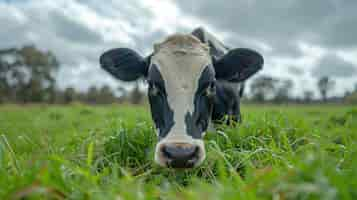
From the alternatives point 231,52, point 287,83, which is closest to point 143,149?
point 231,52

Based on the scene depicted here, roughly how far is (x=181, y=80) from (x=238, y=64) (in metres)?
1.19

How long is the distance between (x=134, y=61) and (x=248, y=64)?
1.44m

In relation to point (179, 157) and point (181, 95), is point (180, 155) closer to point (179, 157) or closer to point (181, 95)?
point (179, 157)

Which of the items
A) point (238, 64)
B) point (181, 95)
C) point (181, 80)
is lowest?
point (181, 95)

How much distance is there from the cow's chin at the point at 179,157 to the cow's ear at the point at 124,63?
5.20 ft

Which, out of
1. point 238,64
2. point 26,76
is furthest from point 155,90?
point 26,76

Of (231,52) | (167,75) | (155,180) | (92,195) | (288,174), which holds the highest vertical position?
(231,52)

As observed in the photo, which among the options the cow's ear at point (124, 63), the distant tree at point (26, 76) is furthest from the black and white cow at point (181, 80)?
the distant tree at point (26, 76)

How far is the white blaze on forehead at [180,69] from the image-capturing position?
10.0 feet

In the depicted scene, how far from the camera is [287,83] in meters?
91.0

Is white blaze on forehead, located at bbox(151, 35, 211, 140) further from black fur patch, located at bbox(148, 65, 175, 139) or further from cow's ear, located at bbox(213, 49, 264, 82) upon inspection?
cow's ear, located at bbox(213, 49, 264, 82)

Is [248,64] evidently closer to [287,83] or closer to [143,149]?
[143,149]

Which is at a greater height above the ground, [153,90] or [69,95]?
[153,90]

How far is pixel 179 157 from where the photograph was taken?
2510 mm
